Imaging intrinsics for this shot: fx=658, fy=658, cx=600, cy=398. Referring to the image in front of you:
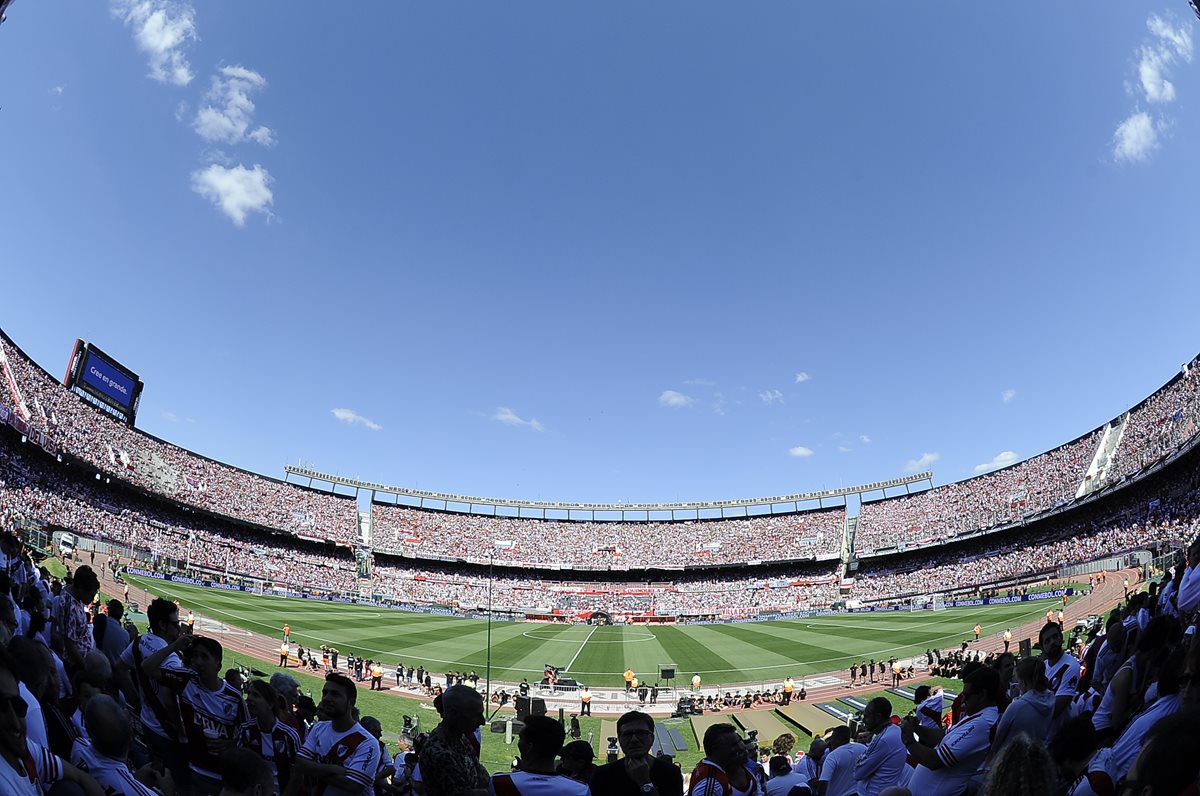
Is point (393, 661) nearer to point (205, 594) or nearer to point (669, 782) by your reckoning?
point (205, 594)

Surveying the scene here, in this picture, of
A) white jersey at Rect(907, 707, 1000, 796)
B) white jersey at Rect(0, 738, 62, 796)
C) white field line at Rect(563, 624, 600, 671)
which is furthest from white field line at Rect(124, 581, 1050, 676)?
white jersey at Rect(0, 738, 62, 796)

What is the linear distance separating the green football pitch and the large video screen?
2628cm

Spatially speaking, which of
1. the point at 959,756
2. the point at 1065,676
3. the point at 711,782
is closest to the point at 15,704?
the point at 711,782

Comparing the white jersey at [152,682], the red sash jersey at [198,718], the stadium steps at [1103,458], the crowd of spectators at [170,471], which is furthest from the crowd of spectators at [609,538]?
the red sash jersey at [198,718]

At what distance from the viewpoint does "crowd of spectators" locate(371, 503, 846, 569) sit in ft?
283

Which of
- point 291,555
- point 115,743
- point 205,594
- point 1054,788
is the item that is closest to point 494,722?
point 115,743

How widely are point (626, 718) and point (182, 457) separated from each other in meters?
79.9

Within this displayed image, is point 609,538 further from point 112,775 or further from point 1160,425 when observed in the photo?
point 112,775

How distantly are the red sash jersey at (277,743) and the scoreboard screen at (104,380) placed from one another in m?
71.6

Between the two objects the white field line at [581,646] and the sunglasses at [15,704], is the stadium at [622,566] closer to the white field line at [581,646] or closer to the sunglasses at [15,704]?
the white field line at [581,646]

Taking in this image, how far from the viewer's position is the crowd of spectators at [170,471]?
5453 centimetres

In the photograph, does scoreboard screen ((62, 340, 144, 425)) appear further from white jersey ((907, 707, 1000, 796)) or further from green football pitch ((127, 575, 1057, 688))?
white jersey ((907, 707, 1000, 796))

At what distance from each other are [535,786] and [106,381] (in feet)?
254

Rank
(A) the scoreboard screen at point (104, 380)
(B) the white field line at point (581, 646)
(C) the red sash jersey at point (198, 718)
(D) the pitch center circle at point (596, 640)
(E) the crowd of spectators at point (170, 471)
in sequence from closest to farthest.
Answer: (C) the red sash jersey at point (198, 718) < (B) the white field line at point (581, 646) < (D) the pitch center circle at point (596, 640) < (E) the crowd of spectators at point (170, 471) < (A) the scoreboard screen at point (104, 380)
